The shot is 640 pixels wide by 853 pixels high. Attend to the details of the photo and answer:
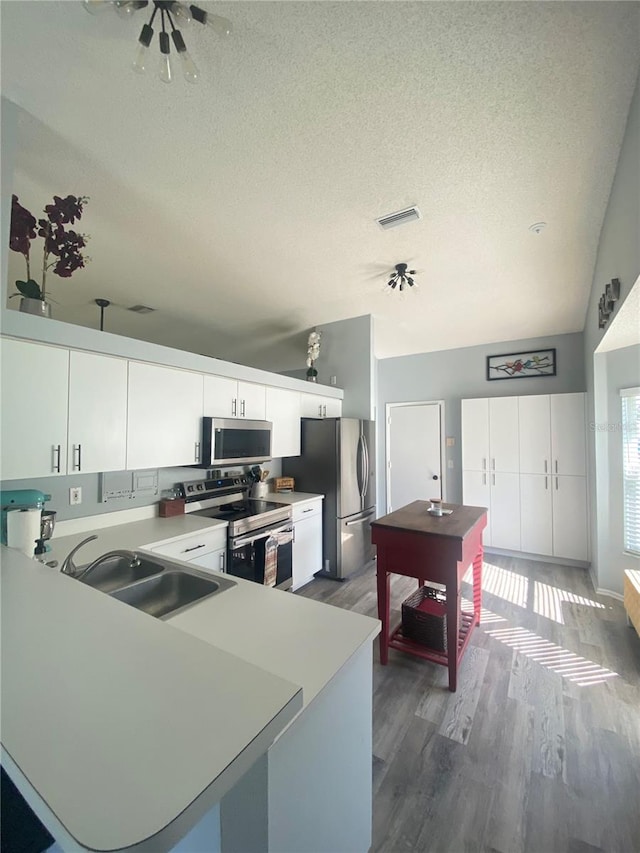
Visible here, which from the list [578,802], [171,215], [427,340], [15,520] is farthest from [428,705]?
[427,340]

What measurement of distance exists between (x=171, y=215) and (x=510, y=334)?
4.09 m

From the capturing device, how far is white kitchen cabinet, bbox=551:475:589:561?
3.84 m

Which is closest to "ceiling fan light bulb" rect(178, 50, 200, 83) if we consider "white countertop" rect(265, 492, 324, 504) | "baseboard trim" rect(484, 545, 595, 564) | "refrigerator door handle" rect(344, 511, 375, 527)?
"white countertop" rect(265, 492, 324, 504)

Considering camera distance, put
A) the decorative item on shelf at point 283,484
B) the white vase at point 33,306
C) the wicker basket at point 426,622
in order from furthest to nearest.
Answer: the decorative item on shelf at point 283,484, the wicker basket at point 426,622, the white vase at point 33,306

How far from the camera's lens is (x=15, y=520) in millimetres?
1505

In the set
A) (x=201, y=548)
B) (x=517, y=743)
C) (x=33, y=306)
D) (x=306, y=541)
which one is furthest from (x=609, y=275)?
(x=33, y=306)

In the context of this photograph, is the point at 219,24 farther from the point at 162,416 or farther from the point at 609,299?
the point at 609,299

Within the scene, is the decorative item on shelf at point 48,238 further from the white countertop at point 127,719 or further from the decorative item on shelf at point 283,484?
the decorative item on shelf at point 283,484

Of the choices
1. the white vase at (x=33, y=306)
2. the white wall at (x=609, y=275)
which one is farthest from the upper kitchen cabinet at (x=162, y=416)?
the white wall at (x=609, y=275)

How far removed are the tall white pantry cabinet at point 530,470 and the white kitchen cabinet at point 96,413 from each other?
399 centimetres

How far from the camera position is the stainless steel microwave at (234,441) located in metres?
2.71

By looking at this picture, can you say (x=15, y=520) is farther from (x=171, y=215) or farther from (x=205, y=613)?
(x=171, y=215)

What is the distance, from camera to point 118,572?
1.76m

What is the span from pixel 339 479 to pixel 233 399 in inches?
53.9
